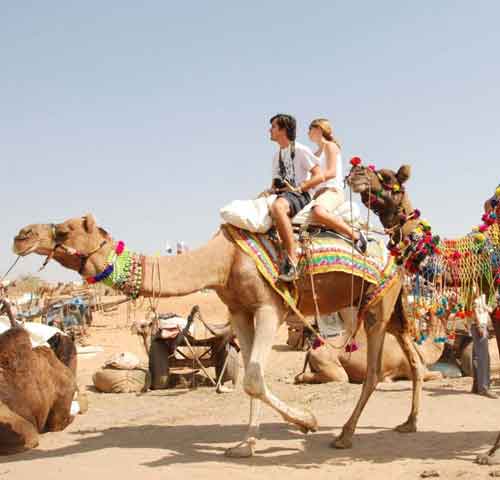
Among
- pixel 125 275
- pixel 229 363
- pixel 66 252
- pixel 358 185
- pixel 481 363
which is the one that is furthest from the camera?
pixel 229 363

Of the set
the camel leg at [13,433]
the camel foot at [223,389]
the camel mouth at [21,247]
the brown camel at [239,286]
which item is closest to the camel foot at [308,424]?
the brown camel at [239,286]

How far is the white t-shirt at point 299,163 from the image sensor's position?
651 centimetres

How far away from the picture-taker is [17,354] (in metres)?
7.01

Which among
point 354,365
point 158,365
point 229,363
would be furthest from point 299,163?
point 158,365

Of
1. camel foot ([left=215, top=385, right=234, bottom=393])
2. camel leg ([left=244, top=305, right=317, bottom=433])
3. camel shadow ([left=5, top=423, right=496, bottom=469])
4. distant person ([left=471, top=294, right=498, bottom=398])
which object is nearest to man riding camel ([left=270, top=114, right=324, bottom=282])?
camel leg ([left=244, top=305, right=317, bottom=433])

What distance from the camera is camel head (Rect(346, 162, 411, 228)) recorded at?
6051 millimetres

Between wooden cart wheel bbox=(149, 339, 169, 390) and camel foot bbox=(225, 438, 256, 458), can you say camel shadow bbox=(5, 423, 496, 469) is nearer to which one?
camel foot bbox=(225, 438, 256, 458)

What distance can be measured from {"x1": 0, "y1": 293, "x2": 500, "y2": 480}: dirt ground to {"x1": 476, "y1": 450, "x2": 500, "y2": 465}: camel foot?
3.8 inches

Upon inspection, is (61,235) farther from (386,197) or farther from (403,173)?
(403,173)

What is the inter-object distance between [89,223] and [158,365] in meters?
6.21

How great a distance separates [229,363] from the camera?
11289 millimetres

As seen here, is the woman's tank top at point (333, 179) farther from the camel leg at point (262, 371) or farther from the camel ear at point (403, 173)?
the camel leg at point (262, 371)

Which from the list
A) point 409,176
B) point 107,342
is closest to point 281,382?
point 409,176

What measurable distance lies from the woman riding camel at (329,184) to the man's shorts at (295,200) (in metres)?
0.12
